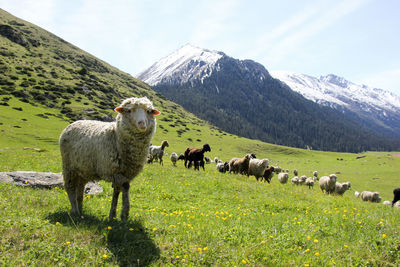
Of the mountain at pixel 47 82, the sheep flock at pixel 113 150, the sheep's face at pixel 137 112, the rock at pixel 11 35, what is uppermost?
the rock at pixel 11 35

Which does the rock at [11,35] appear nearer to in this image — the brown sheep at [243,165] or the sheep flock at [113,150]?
the brown sheep at [243,165]

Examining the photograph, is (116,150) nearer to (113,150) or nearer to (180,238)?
(113,150)

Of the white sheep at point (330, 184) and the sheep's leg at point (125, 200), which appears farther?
the white sheep at point (330, 184)

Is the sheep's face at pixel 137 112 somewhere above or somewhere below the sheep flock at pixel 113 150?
above

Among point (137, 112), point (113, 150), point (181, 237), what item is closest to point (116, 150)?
point (113, 150)

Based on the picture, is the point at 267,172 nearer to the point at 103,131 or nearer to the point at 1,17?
the point at 103,131

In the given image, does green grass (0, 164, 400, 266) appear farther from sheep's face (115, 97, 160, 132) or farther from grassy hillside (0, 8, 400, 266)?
sheep's face (115, 97, 160, 132)

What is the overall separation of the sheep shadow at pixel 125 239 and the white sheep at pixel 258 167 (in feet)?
59.4

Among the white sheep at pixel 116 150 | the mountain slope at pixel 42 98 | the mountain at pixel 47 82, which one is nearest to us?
the white sheep at pixel 116 150

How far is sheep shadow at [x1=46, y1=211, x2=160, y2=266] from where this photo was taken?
15.5 ft

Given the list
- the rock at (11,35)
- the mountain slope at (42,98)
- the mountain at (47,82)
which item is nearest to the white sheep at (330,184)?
the mountain slope at (42,98)

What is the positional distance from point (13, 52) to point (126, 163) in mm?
156662

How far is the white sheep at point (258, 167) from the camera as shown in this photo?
2256 cm

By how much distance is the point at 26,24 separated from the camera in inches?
7475
